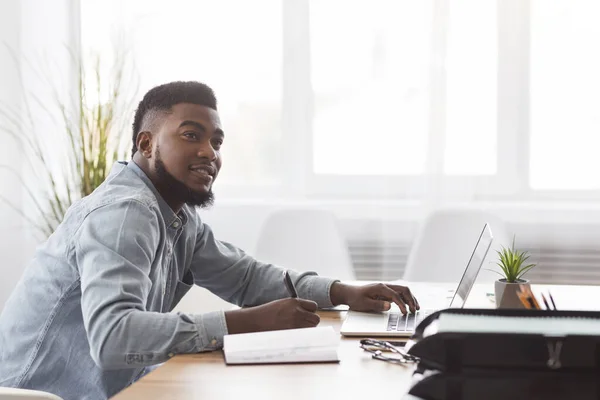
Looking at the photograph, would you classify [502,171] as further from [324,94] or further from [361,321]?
[361,321]

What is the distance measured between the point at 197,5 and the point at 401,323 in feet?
8.28

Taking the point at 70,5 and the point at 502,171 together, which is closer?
the point at 502,171

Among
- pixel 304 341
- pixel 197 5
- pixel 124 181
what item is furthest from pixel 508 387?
pixel 197 5

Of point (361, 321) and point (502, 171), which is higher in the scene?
point (502, 171)

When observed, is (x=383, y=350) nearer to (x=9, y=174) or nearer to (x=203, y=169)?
(x=203, y=169)

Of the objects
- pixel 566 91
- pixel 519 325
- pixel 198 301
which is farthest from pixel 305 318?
pixel 566 91

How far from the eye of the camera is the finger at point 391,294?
6.67 ft

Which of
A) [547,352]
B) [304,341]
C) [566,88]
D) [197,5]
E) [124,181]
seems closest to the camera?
[547,352]

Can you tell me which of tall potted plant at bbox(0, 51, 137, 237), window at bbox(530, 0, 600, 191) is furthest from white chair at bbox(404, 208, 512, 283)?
tall potted plant at bbox(0, 51, 137, 237)

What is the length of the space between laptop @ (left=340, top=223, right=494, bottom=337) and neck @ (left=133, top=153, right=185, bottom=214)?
0.51m

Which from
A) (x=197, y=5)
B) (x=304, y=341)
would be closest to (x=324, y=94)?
(x=197, y=5)

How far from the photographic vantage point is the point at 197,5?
13.2 ft

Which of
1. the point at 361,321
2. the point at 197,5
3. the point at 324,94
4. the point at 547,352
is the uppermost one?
the point at 197,5

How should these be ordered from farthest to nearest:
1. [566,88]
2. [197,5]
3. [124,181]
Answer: [197,5]
[566,88]
[124,181]
